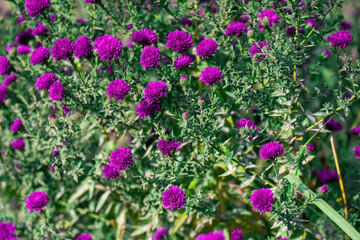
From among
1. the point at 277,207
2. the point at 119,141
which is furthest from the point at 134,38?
the point at 277,207

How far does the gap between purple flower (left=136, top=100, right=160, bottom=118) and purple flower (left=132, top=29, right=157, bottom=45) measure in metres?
0.34

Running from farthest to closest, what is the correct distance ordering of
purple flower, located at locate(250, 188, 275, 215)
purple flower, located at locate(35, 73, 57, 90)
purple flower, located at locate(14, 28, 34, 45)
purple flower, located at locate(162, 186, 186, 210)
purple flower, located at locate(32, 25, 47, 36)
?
1. purple flower, located at locate(14, 28, 34, 45)
2. purple flower, located at locate(32, 25, 47, 36)
3. purple flower, located at locate(35, 73, 57, 90)
4. purple flower, located at locate(162, 186, 186, 210)
5. purple flower, located at locate(250, 188, 275, 215)

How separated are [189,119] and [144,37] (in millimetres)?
509

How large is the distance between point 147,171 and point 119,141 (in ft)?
1.11

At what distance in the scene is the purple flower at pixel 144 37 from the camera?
1.92 meters

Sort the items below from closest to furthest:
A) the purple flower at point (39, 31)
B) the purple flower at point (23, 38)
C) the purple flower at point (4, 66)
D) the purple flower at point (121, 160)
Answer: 1. the purple flower at point (121, 160)
2. the purple flower at point (4, 66)
3. the purple flower at point (39, 31)
4. the purple flower at point (23, 38)

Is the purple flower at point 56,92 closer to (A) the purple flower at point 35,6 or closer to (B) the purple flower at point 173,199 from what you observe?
(A) the purple flower at point 35,6

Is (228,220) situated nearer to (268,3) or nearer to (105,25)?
(268,3)

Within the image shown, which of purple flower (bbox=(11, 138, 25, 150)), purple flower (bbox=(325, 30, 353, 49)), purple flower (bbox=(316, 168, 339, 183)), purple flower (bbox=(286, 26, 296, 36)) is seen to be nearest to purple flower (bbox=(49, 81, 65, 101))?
purple flower (bbox=(11, 138, 25, 150))

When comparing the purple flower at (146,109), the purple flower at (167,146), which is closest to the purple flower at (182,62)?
the purple flower at (146,109)

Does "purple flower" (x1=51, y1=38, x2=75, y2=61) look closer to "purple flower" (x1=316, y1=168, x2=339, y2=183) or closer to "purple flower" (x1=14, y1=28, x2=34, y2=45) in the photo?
"purple flower" (x1=14, y1=28, x2=34, y2=45)

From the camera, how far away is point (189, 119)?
1.78m

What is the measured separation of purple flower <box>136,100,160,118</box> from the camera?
1.82 metres

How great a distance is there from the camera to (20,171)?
2674mm
